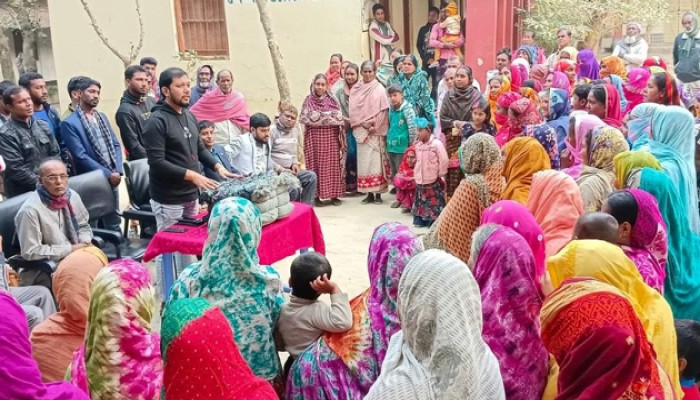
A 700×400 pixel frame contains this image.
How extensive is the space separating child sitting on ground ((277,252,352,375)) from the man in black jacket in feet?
5.66

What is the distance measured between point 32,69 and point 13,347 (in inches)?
618

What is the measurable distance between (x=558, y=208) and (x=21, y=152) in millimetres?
4255

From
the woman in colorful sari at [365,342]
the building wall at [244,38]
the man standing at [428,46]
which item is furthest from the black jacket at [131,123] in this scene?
the man standing at [428,46]

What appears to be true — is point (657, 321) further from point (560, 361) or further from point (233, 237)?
point (233, 237)

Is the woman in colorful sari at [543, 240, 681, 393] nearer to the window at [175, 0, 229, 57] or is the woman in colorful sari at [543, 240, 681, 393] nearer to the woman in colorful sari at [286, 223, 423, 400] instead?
the woman in colorful sari at [286, 223, 423, 400]

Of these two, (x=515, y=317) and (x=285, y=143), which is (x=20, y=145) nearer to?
(x=285, y=143)

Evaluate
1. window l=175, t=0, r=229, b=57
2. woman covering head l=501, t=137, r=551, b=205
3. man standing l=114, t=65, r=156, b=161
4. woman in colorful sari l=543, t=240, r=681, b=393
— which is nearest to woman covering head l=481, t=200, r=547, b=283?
woman in colorful sari l=543, t=240, r=681, b=393

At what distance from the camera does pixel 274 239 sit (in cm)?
464

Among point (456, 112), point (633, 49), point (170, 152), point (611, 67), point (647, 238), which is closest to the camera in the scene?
point (647, 238)

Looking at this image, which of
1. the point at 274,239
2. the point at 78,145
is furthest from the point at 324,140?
the point at 274,239

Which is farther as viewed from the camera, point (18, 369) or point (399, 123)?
point (399, 123)

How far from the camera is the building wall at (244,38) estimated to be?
12250 millimetres

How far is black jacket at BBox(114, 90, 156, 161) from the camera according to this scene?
646 centimetres

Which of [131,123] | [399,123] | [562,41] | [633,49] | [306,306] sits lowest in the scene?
[306,306]
